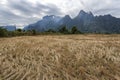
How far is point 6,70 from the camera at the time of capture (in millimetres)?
7676

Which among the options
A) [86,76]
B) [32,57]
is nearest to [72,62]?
[86,76]

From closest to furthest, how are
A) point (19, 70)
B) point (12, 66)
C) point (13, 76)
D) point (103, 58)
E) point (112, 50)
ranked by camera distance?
point (13, 76), point (19, 70), point (12, 66), point (103, 58), point (112, 50)

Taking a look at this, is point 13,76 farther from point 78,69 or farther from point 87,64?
point 87,64

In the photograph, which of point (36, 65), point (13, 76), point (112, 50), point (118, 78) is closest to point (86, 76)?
point (118, 78)

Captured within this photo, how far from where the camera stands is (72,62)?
8.66 m

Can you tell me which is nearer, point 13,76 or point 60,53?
point 13,76

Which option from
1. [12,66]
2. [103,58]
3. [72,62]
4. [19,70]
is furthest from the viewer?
[103,58]

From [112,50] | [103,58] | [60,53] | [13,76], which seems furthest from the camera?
[112,50]

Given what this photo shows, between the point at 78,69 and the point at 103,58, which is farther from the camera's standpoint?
the point at 103,58

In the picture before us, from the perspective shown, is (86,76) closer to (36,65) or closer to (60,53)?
(36,65)

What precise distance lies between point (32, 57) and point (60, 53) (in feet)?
5.35

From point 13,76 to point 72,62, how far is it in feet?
9.74

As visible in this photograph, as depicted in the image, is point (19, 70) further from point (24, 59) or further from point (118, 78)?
point (118, 78)

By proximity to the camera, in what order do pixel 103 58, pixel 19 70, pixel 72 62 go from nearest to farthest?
pixel 19 70 → pixel 72 62 → pixel 103 58
